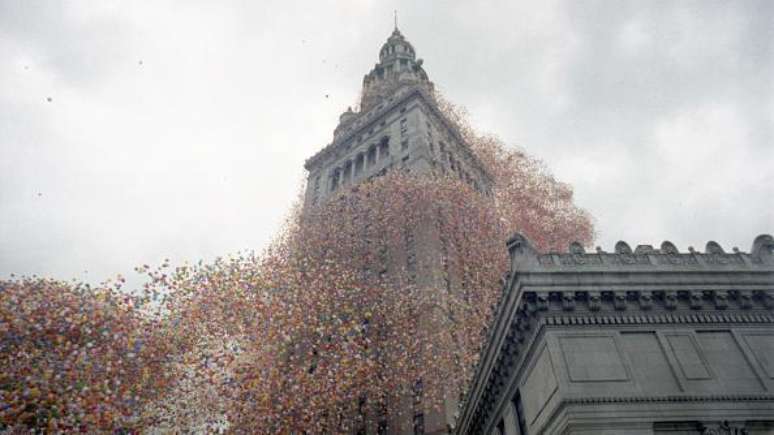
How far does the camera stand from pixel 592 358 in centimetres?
1398

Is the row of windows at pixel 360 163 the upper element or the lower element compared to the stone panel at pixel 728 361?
upper

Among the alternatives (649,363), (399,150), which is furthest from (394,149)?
(649,363)

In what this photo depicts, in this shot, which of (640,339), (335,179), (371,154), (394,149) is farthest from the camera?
(335,179)

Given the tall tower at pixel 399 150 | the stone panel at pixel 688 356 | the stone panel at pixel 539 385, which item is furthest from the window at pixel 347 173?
the stone panel at pixel 688 356

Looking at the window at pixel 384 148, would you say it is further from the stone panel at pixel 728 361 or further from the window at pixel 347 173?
the stone panel at pixel 728 361

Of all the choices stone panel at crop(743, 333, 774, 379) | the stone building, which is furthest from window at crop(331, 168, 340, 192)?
stone panel at crop(743, 333, 774, 379)

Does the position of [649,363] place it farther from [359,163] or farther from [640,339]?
[359,163]

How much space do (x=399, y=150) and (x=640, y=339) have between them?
38.7 m

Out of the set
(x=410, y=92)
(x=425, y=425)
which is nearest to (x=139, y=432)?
(x=425, y=425)

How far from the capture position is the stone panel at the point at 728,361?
1394cm

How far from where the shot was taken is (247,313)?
97.1 ft

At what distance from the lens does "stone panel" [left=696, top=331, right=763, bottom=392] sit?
45.7ft

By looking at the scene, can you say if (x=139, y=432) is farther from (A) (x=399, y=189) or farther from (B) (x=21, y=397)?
(A) (x=399, y=189)

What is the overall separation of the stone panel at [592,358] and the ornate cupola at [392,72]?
1993 inches
